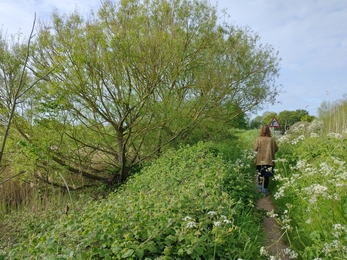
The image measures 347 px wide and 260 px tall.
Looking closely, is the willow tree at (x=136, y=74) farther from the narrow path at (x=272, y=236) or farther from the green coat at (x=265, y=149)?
the narrow path at (x=272, y=236)

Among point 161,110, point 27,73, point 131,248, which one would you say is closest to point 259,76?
point 161,110

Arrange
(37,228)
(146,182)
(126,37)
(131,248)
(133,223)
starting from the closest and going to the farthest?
(131,248)
(133,223)
(37,228)
(146,182)
(126,37)

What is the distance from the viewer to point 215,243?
2814mm

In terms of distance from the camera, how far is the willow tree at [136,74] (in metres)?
9.09

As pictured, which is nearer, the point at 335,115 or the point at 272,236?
the point at 272,236

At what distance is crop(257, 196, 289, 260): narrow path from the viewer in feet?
13.2

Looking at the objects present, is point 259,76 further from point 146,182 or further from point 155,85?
point 146,182

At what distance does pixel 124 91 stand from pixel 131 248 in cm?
805

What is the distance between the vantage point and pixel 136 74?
10.4m

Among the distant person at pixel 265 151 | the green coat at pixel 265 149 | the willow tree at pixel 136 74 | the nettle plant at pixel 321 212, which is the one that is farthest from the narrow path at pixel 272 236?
the willow tree at pixel 136 74

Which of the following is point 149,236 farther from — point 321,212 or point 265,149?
point 265,149

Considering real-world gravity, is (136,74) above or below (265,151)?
above

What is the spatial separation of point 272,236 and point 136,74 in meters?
7.00

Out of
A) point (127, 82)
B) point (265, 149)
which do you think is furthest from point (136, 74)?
point (265, 149)
